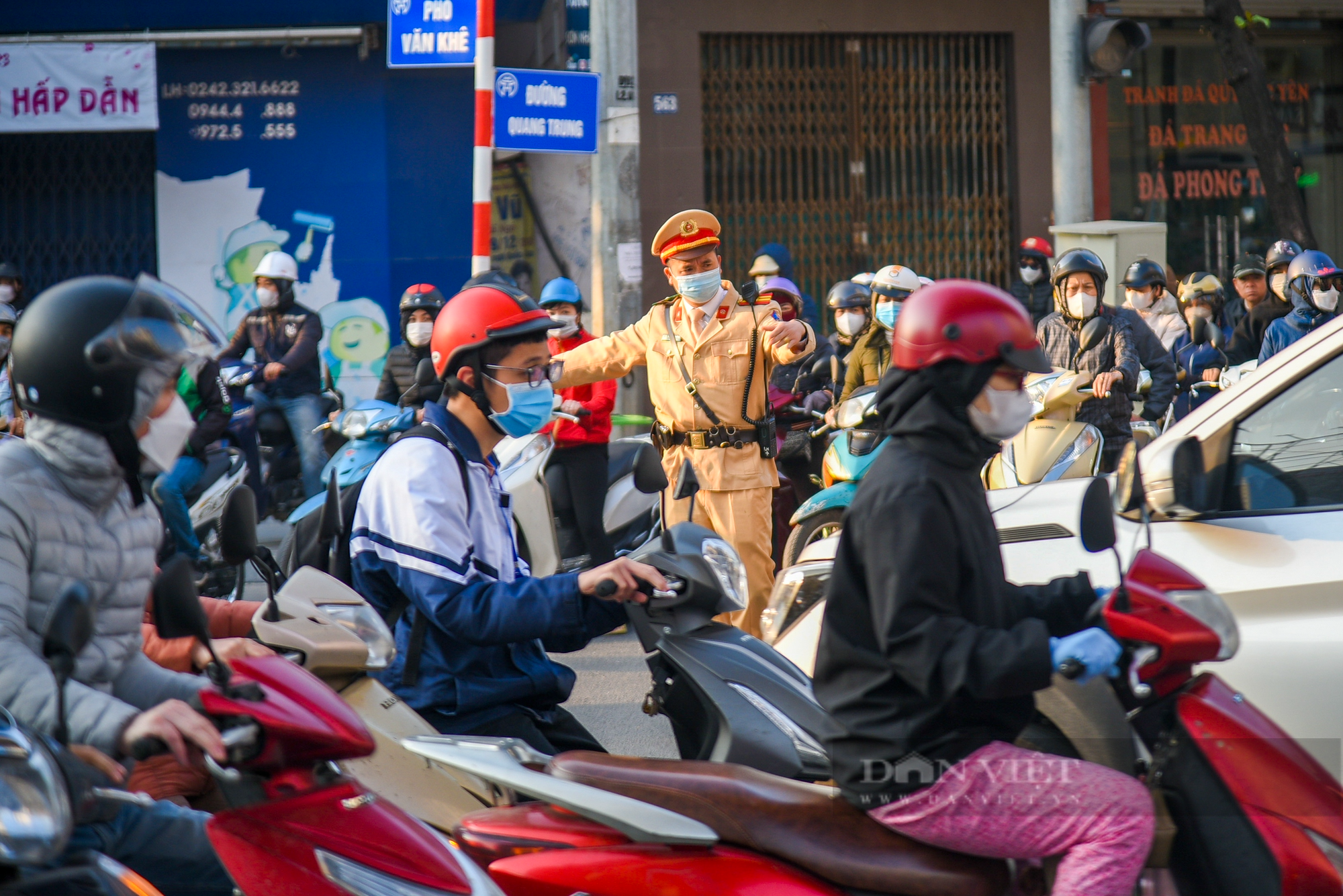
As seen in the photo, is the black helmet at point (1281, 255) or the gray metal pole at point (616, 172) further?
the black helmet at point (1281, 255)

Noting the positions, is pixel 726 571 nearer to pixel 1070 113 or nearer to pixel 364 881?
pixel 364 881

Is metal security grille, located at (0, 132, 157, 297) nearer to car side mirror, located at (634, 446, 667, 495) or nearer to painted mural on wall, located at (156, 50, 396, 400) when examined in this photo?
painted mural on wall, located at (156, 50, 396, 400)

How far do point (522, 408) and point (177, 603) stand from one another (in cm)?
139

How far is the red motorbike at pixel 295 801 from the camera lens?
7.11ft

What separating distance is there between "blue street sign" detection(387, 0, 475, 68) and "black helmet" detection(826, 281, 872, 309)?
2.90 m

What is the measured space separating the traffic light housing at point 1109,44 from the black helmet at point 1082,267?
3798mm

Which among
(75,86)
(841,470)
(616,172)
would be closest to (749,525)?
(841,470)

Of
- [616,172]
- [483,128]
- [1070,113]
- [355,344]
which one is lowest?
[355,344]

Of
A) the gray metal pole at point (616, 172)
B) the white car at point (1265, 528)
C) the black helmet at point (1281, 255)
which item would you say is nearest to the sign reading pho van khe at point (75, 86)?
the gray metal pole at point (616, 172)

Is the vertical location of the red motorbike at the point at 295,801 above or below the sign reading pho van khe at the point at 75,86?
below

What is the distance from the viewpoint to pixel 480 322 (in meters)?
3.34

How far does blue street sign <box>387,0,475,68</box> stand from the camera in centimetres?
773

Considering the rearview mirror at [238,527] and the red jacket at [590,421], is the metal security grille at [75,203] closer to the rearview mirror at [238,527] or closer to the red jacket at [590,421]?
the red jacket at [590,421]

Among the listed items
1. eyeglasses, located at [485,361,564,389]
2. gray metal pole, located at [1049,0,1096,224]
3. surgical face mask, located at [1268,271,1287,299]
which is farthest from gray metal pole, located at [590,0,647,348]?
eyeglasses, located at [485,361,564,389]
